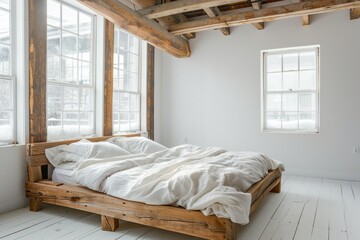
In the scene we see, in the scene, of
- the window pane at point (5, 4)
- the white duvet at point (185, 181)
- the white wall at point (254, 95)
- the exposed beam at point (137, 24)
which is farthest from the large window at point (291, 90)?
the window pane at point (5, 4)

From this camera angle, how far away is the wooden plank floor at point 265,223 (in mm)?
2404

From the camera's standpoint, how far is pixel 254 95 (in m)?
5.07

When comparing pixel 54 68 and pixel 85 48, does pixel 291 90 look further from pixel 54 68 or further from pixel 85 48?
pixel 54 68

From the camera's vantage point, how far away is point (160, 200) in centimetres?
224

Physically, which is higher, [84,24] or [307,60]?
[84,24]

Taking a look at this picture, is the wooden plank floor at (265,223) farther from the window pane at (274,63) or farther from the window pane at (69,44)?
the window pane at (274,63)

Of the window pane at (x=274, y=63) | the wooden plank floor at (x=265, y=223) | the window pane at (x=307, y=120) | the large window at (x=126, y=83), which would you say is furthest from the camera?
the window pane at (x=274, y=63)

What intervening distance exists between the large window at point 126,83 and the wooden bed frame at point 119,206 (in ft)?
4.76

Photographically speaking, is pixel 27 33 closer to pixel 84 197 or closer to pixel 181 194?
pixel 84 197

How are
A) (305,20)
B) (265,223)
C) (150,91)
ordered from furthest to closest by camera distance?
(150,91)
(305,20)
(265,223)

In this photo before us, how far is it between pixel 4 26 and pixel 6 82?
620mm

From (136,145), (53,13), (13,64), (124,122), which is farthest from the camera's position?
(124,122)

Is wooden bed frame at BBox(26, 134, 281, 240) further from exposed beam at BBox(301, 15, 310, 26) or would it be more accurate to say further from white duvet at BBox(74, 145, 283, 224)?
exposed beam at BBox(301, 15, 310, 26)

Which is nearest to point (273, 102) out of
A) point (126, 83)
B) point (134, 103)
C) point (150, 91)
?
point (150, 91)
